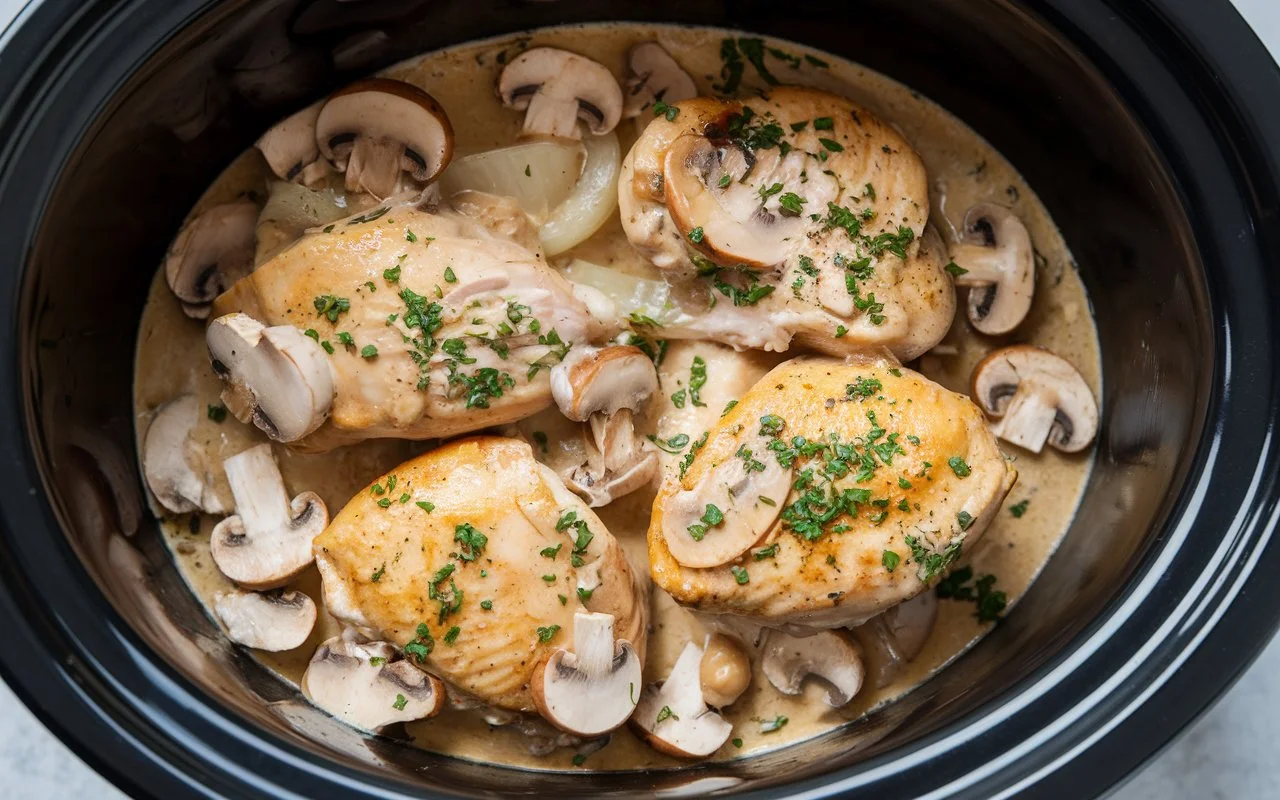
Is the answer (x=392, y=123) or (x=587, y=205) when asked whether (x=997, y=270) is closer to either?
(x=587, y=205)

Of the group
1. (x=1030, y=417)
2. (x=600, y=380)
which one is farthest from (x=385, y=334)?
(x=1030, y=417)


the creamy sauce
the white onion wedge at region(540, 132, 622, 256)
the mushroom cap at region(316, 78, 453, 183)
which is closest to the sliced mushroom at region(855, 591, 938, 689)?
the creamy sauce

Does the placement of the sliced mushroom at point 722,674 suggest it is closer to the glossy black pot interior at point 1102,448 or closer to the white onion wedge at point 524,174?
the glossy black pot interior at point 1102,448

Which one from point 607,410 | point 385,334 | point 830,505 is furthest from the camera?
point 607,410

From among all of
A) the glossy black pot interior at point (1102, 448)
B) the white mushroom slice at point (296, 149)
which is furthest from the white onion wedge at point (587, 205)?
the white mushroom slice at point (296, 149)

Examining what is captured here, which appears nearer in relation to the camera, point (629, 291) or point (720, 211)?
point (720, 211)

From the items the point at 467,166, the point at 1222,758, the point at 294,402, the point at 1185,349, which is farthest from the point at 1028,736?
the point at 467,166

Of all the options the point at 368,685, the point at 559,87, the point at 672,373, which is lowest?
the point at 368,685

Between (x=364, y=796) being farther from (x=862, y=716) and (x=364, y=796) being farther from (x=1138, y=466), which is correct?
(x=1138, y=466)
